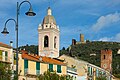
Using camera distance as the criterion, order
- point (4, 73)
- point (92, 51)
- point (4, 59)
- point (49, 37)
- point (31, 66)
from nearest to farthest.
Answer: point (4, 73) < point (4, 59) < point (31, 66) < point (49, 37) < point (92, 51)

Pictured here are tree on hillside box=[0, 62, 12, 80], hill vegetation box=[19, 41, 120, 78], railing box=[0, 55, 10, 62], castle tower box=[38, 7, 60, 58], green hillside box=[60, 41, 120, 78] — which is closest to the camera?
tree on hillside box=[0, 62, 12, 80]

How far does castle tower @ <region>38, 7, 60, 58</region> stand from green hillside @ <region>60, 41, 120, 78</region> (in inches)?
1026

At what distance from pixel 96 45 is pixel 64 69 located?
76.9 meters

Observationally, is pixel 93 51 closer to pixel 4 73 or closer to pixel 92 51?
pixel 92 51

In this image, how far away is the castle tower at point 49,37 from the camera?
85.3 m

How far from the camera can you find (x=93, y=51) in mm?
133750

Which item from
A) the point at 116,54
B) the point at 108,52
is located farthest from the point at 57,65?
the point at 116,54

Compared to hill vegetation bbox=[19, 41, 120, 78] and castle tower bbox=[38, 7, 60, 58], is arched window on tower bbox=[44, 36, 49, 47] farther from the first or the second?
hill vegetation bbox=[19, 41, 120, 78]

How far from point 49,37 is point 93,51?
163ft

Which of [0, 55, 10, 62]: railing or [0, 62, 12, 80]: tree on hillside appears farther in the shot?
[0, 55, 10, 62]: railing

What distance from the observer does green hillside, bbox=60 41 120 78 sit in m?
114

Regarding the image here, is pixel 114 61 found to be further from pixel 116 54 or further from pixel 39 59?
pixel 39 59

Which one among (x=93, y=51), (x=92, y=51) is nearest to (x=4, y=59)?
(x=92, y=51)

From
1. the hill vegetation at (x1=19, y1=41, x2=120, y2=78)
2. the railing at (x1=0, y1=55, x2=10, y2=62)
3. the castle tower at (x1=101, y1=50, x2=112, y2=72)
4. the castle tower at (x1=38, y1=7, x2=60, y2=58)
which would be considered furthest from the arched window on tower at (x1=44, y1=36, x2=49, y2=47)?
the railing at (x1=0, y1=55, x2=10, y2=62)
